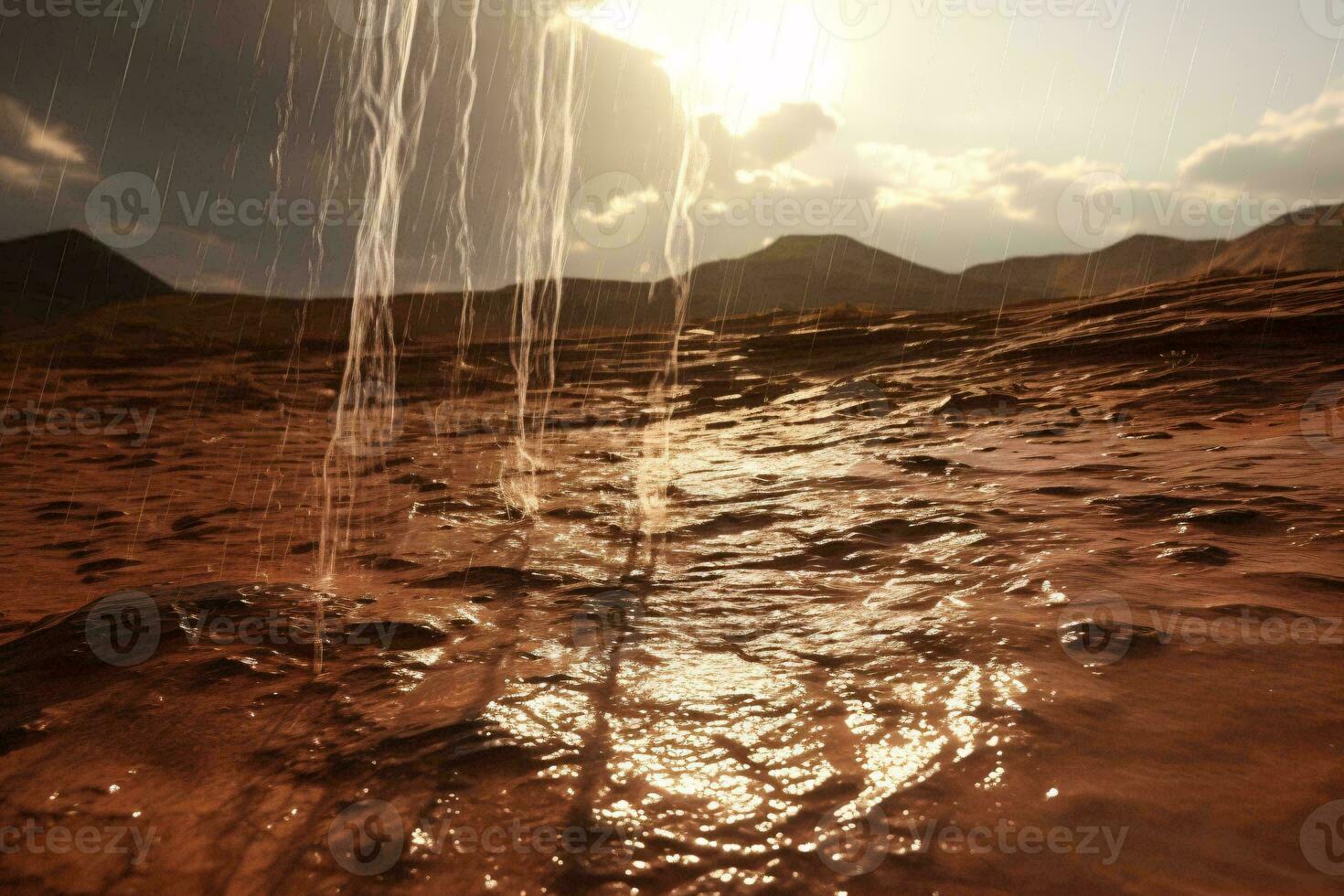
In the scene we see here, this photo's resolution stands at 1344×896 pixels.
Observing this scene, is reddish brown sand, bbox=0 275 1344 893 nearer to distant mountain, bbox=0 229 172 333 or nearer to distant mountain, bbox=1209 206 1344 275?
distant mountain, bbox=0 229 172 333

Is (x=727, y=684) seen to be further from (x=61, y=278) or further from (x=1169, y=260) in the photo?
(x=1169, y=260)

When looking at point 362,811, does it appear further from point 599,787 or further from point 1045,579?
point 1045,579

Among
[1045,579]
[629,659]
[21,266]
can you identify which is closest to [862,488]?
[1045,579]

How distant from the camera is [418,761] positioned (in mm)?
2377

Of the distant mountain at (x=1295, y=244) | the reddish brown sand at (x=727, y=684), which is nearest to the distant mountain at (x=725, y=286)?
the distant mountain at (x=1295, y=244)

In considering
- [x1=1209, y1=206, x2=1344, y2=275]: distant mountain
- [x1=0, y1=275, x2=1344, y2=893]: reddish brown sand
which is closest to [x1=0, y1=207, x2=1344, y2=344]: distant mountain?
[x1=1209, y1=206, x2=1344, y2=275]: distant mountain

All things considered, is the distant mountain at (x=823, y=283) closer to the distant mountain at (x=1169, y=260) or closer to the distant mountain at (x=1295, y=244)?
the distant mountain at (x=1169, y=260)

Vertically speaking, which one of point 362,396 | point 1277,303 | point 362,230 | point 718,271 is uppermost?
point 718,271

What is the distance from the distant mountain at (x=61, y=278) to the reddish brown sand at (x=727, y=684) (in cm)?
3310

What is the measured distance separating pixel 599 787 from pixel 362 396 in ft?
54.1

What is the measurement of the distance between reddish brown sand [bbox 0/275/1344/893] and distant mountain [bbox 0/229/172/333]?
3310 centimetres

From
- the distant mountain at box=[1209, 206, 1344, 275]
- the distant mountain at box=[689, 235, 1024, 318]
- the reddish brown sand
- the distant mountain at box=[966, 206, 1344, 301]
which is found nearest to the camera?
the reddish brown sand

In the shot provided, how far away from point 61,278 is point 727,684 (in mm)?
56438

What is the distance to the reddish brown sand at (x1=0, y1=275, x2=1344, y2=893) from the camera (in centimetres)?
189
